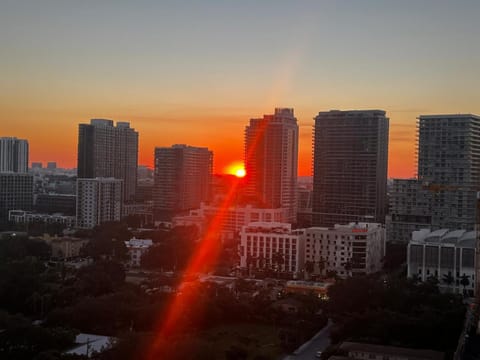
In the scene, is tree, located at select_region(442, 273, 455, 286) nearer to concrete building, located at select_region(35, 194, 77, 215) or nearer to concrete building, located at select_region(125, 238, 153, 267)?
concrete building, located at select_region(125, 238, 153, 267)

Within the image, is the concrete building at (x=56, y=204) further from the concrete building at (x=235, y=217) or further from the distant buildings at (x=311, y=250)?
the distant buildings at (x=311, y=250)

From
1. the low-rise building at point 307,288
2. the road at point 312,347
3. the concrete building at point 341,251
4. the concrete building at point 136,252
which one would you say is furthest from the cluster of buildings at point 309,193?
the road at point 312,347

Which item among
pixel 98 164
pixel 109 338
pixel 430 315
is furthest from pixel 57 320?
pixel 98 164

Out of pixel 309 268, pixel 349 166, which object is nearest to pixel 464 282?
pixel 309 268

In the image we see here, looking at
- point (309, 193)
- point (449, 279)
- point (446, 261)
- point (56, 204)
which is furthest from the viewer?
point (309, 193)

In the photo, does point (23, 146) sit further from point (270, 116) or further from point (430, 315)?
point (430, 315)

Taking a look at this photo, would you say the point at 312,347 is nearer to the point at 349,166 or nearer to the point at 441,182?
the point at 441,182
